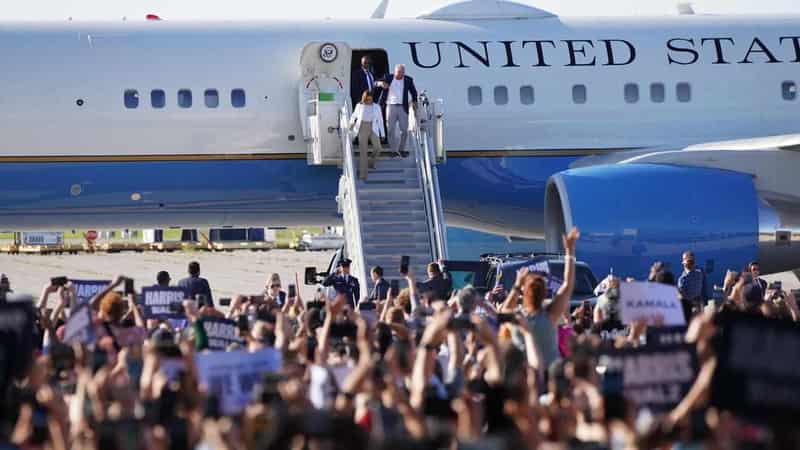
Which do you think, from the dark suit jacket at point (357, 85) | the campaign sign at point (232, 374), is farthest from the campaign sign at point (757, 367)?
the dark suit jacket at point (357, 85)

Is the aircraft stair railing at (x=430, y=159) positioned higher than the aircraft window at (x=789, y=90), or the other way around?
the aircraft window at (x=789, y=90)

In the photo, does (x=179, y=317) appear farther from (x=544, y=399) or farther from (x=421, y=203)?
→ (x=421, y=203)

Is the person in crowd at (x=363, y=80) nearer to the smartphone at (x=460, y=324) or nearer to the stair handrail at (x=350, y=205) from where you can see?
the stair handrail at (x=350, y=205)

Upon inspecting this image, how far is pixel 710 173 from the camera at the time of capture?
25.9 m

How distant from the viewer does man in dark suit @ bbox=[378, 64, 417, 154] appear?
82.6ft

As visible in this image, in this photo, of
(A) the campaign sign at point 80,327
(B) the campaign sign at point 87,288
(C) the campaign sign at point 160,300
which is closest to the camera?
(A) the campaign sign at point 80,327

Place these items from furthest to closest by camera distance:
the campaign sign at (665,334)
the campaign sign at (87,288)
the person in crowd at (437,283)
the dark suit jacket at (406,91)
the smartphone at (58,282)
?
the dark suit jacket at (406,91), the person in crowd at (437,283), the campaign sign at (87,288), the smartphone at (58,282), the campaign sign at (665,334)

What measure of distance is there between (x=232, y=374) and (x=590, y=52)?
17785 millimetres

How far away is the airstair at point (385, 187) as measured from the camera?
2488 cm

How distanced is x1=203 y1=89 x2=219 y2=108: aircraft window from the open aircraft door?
43.0 inches

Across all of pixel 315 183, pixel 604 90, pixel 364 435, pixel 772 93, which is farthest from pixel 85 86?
pixel 364 435

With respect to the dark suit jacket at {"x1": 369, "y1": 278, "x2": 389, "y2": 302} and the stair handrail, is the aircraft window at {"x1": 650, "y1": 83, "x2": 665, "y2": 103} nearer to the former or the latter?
the stair handrail

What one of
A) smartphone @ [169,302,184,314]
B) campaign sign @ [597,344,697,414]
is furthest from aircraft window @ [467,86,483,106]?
Result: campaign sign @ [597,344,697,414]

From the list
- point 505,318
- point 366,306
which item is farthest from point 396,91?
point 505,318
